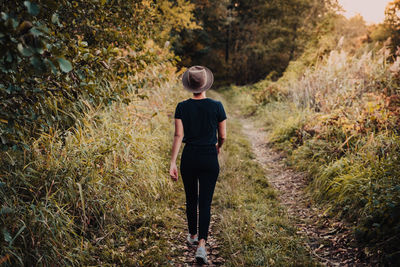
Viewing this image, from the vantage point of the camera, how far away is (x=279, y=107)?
9.60 meters

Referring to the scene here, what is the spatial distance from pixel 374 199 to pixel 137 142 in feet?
10.7

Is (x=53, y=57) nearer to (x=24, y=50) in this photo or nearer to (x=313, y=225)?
(x=24, y=50)

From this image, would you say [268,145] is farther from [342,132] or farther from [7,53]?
[7,53]

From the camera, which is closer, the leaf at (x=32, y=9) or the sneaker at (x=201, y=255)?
the leaf at (x=32, y=9)

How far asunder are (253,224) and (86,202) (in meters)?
2.08

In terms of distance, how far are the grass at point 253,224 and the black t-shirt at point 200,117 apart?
4.31 feet

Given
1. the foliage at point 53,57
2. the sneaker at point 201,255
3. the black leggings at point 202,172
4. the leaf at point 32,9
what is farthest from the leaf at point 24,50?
the sneaker at point 201,255

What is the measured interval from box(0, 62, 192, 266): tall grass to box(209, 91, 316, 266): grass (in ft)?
2.40

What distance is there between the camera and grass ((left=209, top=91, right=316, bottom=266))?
2.86 m

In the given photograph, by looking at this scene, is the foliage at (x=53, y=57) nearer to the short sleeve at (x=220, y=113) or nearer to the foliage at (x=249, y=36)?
the short sleeve at (x=220, y=113)

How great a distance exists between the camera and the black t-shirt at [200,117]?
8.89 feet

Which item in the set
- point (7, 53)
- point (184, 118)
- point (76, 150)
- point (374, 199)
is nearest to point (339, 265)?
point (374, 199)

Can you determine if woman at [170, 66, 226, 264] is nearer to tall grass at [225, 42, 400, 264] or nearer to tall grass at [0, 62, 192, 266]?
tall grass at [0, 62, 192, 266]

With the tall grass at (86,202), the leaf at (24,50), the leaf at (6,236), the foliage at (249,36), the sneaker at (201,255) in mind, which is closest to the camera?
the leaf at (24,50)
